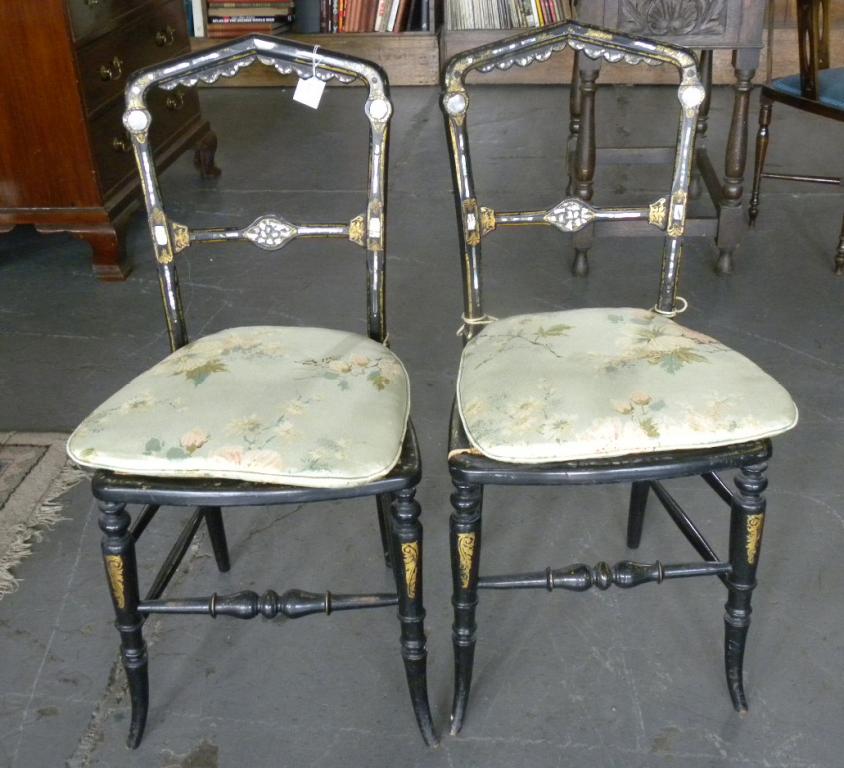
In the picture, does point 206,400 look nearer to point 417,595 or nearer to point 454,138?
point 417,595

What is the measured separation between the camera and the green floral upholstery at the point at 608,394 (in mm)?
1266

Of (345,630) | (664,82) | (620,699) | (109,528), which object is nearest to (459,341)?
(345,630)

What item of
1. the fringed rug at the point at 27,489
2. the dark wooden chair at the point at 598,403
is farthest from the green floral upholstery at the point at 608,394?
the fringed rug at the point at 27,489

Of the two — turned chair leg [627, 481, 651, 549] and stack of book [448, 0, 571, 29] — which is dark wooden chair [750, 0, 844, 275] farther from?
stack of book [448, 0, 571, 29]

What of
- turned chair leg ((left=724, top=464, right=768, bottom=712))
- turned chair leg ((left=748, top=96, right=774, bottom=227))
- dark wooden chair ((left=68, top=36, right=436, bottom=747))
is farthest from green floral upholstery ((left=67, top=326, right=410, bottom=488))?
turned chair leg ((left=748, top=96, right=774, bottom=227))

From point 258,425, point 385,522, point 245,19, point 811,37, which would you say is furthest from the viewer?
point 245,19

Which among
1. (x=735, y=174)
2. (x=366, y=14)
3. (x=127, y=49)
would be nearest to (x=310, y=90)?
(x=735, y=174)

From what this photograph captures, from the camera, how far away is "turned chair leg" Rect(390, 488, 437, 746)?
4.28ft

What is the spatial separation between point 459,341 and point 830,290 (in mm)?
1093

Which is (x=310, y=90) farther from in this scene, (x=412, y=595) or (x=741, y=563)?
(x=741, y=563)

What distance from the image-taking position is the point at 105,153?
2.92 meters

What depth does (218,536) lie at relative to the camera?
5.81 ft

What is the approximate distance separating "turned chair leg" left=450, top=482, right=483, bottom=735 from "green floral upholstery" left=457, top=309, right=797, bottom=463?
0.09m

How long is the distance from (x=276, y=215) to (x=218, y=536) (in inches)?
23.7
